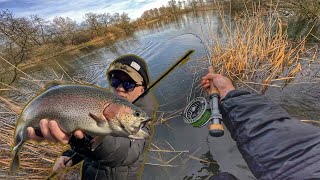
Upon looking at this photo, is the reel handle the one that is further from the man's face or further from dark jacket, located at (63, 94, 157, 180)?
the man's face

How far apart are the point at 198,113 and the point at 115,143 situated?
3.65 feet

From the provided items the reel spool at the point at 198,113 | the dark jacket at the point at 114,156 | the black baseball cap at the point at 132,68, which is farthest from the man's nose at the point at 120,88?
the reel spool at the point at 198,113

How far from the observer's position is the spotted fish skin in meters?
1.64

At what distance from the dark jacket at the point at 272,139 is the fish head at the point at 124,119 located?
1.98 feet

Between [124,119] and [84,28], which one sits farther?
[84,28]

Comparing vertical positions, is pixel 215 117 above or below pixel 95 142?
below

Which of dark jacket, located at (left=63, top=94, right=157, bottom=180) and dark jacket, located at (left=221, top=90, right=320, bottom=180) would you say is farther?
dark jacket, located at (left=63, top=94, right=157, bottom=180)

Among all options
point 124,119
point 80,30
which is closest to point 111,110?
point 124,119

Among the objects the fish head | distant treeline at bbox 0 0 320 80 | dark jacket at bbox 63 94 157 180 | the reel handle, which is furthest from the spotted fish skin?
distant treeline at bbox 0 0 320 80

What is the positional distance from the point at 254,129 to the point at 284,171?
0.90ft

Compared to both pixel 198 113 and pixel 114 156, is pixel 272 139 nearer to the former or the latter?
pixel 114 156

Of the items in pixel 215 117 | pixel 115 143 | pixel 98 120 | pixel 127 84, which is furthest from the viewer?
pixel 127 84

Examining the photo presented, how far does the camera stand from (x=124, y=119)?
1.63 m

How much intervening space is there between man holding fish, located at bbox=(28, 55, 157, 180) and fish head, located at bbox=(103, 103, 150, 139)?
3 centimetres
